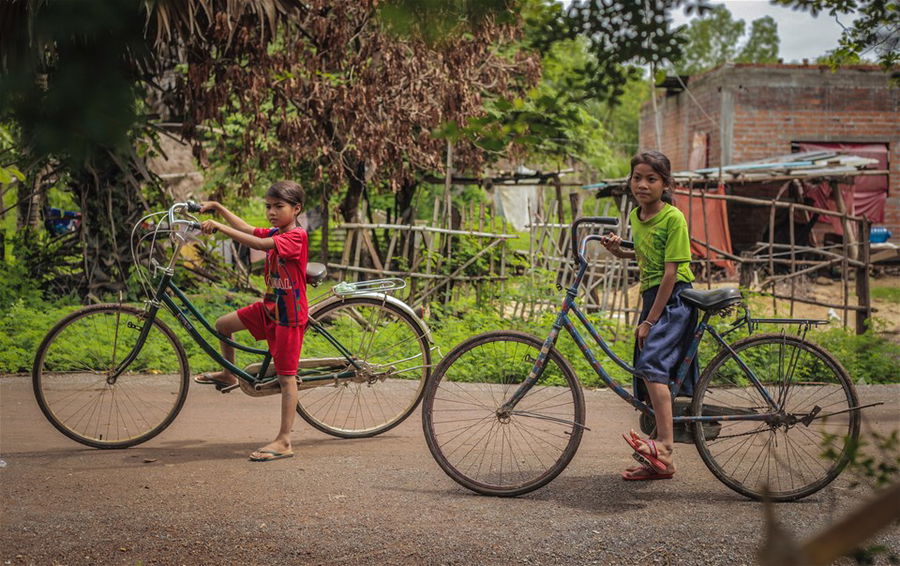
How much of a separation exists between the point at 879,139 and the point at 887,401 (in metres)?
14.9

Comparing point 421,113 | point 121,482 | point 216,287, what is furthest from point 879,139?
point 121,482

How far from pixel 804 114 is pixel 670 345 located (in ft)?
57.4

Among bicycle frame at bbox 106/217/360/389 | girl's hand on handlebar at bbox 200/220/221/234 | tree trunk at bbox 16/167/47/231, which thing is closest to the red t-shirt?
bicycle frame at bbox 106/217/360/389

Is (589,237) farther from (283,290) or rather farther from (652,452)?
(283,290)

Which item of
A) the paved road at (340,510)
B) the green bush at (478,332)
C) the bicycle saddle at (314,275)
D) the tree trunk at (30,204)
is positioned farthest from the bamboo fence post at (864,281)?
the tree trunk at (30,204)

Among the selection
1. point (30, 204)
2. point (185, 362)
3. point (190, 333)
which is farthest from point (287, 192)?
point (30, 204)

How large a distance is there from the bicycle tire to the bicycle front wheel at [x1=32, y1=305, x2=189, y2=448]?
0.85m

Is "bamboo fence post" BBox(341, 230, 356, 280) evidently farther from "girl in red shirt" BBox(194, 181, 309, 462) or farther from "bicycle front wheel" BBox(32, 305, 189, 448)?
"girl in red shirt" BBox(194, 181, 309, 462)

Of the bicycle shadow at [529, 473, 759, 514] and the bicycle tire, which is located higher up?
the bicycle tire

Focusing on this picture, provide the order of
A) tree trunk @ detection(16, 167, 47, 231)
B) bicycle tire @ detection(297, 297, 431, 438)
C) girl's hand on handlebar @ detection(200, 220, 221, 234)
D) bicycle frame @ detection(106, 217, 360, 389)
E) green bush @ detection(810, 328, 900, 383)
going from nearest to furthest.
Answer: girl's hand on handlebar @ detection(200, 220, 221, 234), bicycle frame @ detection(106, 217, 360, 389), bicycle tire @ detection(297, 297, 431, 438), green bush @ detection(810, 328, 900, 383), tree trunk @ detection(16, 167, 47, 231)

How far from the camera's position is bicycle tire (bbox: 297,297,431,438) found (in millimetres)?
5492

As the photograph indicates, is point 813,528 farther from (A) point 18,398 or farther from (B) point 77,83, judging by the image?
(A) point 18,398

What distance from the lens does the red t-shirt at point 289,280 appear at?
197 inches

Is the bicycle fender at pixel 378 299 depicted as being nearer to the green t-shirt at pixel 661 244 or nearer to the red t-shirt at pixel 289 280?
the red t-shirt at pixel 289 280
